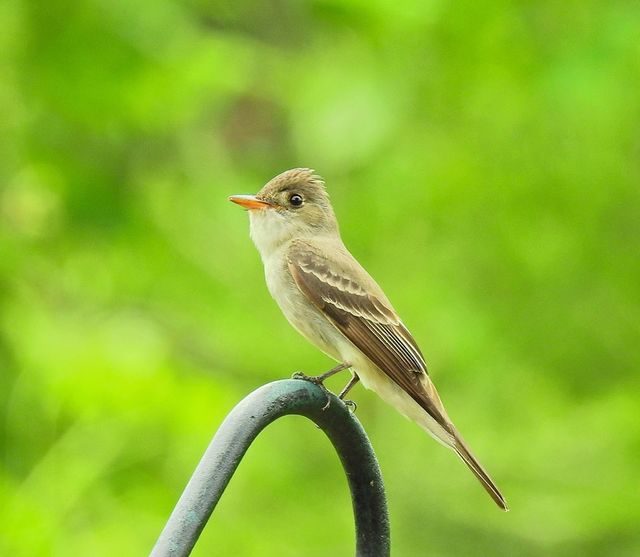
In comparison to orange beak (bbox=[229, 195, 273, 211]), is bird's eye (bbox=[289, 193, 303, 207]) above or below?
above

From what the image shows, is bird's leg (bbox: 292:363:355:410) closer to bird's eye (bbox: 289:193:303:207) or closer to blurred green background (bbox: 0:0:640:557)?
blurred green background (bbox: 0:0:640:557)

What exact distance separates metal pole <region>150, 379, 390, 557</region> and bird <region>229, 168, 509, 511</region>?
1.13 m


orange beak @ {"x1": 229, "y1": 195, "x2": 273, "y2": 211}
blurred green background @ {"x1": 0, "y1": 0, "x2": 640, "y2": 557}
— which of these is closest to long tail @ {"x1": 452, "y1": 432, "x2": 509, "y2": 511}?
blurred green background @ {"x1": 0, "y1": 0, "x2": 640, "y2": 557}

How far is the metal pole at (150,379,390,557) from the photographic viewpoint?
277cm

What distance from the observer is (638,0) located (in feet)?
20.7

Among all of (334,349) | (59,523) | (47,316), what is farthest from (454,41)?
(59,523)

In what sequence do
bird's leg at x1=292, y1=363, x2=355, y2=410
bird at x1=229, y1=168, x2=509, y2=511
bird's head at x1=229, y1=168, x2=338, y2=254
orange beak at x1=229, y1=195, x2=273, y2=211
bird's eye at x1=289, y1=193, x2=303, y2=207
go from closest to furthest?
bird's leg at x1=292, y1=363, x2=355, y2=410, bird at x1=229, y1=168, x2=509, y2=511, orange beak at x1=229, y1=195, x2=273, y2=211, bird's head at x1=229, y1=168, x2=338, y2=254, bird's eye at x1=289, y1=193, x2=303, y2=207

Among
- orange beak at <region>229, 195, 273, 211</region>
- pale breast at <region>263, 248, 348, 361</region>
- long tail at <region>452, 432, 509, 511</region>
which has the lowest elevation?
long tail at <region>452, 432, 509, 511</region>

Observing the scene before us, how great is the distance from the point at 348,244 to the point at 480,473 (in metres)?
2.07

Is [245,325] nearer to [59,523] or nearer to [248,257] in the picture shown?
[248,257]

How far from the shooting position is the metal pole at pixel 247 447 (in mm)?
2773

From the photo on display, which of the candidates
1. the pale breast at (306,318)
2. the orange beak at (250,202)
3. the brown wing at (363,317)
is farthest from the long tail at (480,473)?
the orange beak at (250,202)

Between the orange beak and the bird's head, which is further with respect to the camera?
the bird's head

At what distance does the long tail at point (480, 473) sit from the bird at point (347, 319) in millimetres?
38
